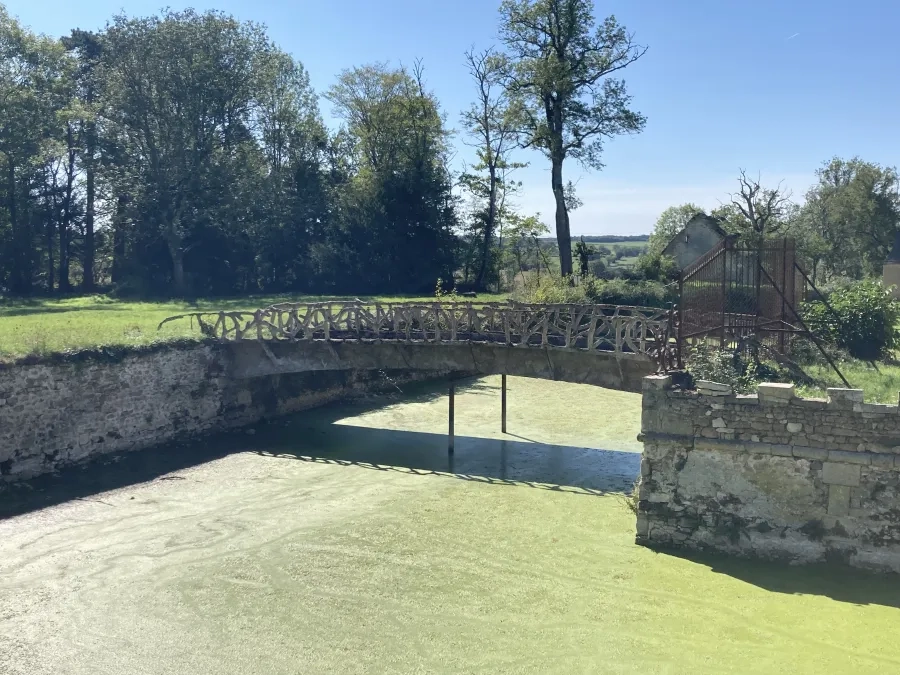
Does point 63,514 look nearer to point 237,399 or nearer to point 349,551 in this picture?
point 349,551

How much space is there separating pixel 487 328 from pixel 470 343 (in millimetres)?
2091

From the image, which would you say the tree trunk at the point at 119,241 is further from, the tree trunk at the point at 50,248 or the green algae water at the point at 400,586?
the green algae water at the point at 400,586

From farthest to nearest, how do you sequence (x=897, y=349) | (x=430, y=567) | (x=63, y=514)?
(x=897, y=349) < (x=63, y=514) < (x=430, y=567)

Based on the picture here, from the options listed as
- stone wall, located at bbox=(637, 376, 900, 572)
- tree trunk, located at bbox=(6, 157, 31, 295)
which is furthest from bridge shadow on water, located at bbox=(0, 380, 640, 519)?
tree trunk, located at bbox=(6, 157, 31, 295)

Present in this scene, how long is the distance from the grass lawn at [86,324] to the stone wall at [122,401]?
1.51 ft

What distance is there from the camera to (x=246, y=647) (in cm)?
796

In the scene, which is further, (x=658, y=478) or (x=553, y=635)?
(x=658, y=478)

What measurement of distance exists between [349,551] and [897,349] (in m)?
11.3

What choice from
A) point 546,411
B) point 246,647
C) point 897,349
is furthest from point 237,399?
point 897,349

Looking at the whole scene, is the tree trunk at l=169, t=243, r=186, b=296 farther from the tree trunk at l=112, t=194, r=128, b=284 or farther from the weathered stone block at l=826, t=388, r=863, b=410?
the weathered stone block at l=826, t=388, r=863, b=410

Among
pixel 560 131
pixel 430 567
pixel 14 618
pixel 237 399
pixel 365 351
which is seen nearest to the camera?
pixel 14 618

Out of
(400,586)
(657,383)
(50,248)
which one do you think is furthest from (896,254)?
(50,248)

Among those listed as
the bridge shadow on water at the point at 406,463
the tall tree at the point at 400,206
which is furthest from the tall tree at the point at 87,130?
the bridge shadow on water at the point at 406,463

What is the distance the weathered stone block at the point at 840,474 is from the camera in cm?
931
